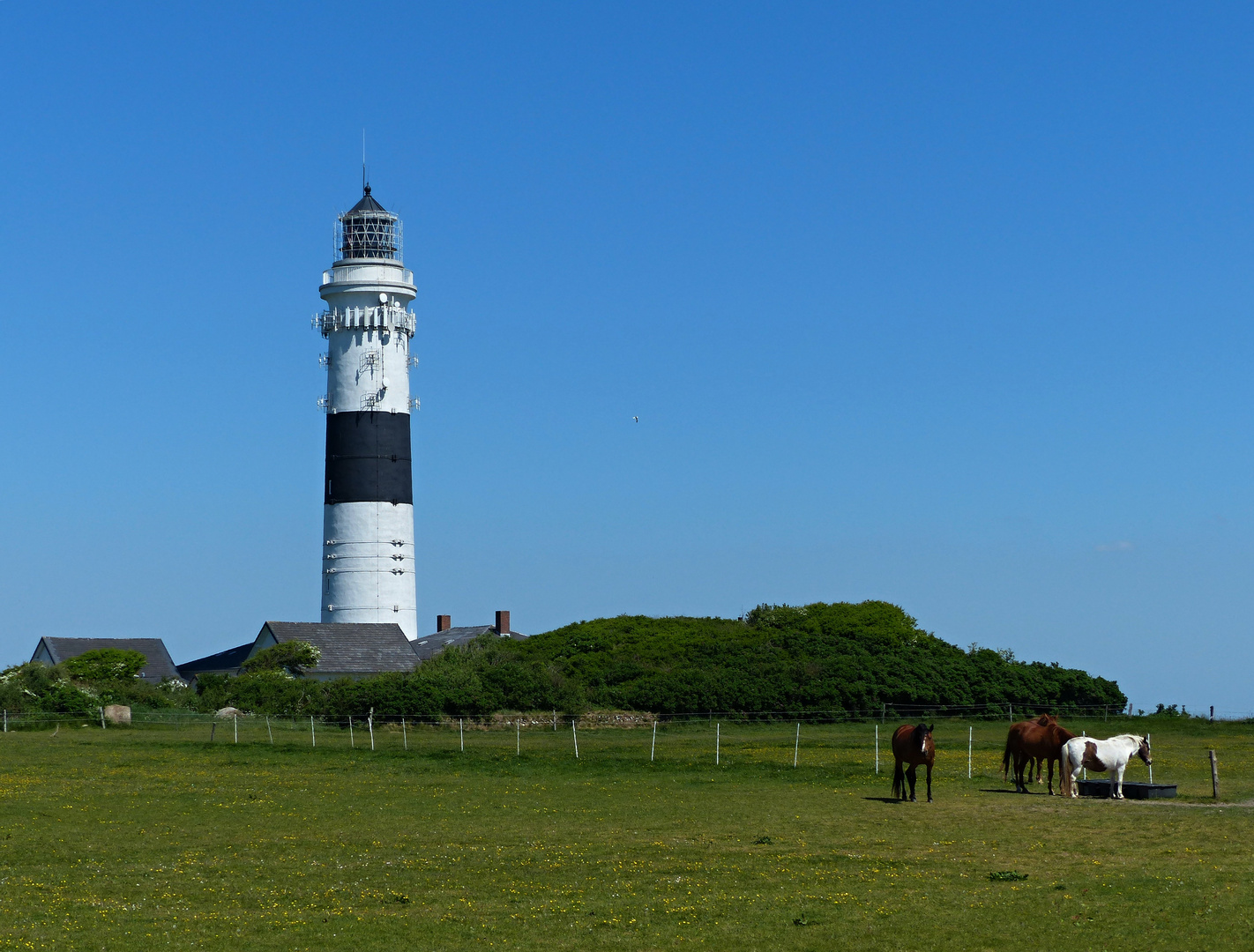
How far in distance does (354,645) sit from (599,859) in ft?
193

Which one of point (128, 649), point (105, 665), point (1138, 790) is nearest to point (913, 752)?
point (1138, 790)

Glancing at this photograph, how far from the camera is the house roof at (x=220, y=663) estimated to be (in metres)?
86.1

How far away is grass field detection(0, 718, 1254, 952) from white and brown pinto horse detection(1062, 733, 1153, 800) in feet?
3.74

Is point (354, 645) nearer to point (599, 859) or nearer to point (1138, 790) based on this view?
point (1138, 790)

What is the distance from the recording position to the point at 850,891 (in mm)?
19953

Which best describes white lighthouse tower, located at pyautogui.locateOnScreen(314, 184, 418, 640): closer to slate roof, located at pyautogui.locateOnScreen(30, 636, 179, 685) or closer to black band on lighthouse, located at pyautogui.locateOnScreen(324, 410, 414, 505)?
black band on lighthouse, located at pyautogui.locateOnScreen(324, 410, 414, 505)

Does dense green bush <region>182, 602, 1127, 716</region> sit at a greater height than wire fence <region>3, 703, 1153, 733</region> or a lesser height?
greater

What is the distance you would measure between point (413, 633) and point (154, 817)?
53918 millimetres

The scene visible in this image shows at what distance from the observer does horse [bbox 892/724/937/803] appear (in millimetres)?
32031

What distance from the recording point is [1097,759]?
33156 millimetres

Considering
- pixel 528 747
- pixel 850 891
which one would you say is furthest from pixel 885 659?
pixel 850 891

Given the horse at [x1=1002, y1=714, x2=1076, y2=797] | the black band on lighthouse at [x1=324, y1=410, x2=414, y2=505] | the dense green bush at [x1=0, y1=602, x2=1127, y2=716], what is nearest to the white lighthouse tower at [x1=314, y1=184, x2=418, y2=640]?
the black band on lighthouse at [x1=324, y1=410, x2=414, y2=505]

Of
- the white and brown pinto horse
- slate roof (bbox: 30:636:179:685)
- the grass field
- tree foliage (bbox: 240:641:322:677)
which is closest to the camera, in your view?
the grass field

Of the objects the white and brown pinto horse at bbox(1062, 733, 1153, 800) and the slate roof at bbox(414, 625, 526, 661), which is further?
the slate roof at bbox(414, 625, 526, 661)
